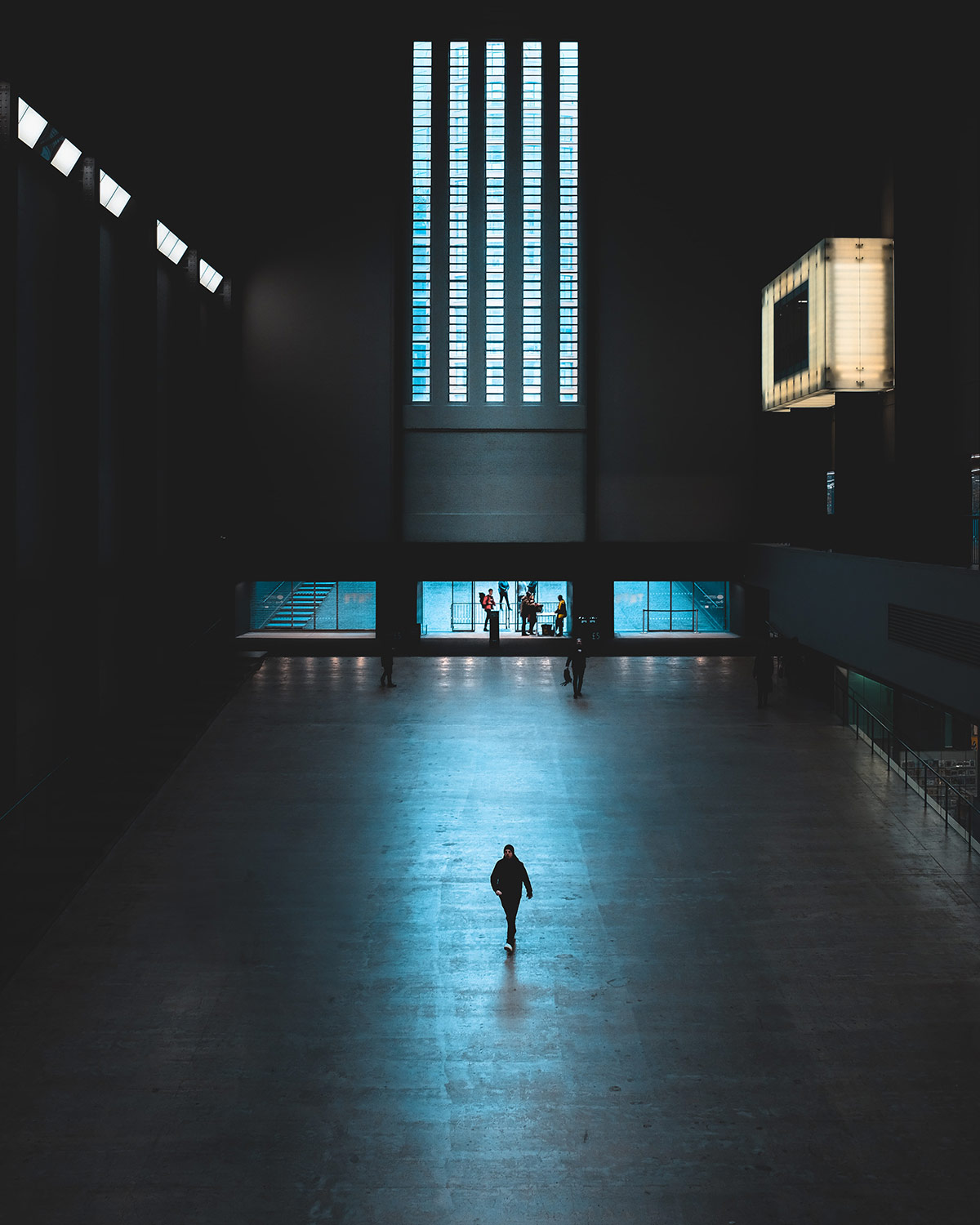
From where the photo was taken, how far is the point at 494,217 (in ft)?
98.0

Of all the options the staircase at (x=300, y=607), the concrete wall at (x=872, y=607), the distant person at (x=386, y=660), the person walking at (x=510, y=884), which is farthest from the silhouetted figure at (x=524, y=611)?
the person walking at (x=510, y=884)

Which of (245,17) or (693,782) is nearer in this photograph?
(693,782)

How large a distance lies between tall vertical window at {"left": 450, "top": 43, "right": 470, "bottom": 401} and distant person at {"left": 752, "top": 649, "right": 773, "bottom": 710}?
13159mm

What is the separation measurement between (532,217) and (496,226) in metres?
1.11

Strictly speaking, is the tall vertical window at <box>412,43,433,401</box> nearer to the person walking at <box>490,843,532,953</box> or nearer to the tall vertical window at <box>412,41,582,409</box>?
the tall vertical window at <box>412,41,582,409</box>

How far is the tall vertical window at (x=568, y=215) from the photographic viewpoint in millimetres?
29516

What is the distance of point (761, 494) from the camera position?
30250 mm

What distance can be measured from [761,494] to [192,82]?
18.7 metres

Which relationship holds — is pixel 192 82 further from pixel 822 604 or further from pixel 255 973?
pixel 255 973

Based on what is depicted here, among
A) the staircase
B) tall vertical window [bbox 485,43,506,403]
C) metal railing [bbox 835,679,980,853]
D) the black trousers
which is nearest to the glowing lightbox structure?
metal railing [bbox 835,679,980,853]

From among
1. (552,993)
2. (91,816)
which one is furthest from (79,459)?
(552,993)

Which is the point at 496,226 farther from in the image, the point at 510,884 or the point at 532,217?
the point at 510,884

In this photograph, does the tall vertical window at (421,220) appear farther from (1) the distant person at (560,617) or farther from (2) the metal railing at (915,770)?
(2) the metal railing at (915,770)

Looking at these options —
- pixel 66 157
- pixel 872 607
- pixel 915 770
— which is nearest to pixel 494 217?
pixel 66 157
